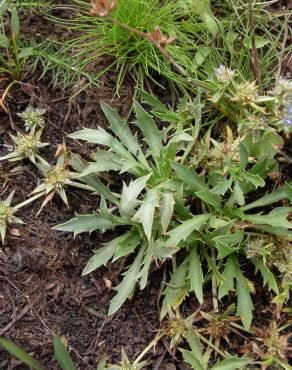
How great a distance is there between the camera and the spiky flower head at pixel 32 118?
257cm

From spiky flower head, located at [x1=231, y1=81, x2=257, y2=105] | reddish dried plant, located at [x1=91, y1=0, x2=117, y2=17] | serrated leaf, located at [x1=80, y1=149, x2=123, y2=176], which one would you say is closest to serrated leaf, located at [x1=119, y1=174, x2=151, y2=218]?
serrated leaf, located at [x1=80, y1=149, x2=123, y2=176]

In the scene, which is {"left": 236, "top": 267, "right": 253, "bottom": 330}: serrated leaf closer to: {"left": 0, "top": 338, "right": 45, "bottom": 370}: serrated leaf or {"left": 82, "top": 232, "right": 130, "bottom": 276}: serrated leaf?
{"left": 82, "top": 232, "right": 130, "bottom": 276}: serrated leaf

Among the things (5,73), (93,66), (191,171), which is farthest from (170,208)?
(5,73)

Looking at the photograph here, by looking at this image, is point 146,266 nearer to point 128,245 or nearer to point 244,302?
point 128,245

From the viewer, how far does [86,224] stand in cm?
238

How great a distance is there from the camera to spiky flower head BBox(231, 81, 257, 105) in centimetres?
238

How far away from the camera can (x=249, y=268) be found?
2.52 metres

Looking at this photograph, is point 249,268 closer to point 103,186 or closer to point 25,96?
point 103,186

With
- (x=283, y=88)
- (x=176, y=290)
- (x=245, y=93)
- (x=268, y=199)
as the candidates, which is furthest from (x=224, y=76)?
(x=176, y=290)

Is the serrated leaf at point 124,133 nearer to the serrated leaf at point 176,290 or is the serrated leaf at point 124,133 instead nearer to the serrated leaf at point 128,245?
the serrated leaf at point 128,245

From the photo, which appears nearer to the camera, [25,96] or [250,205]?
[250,205]

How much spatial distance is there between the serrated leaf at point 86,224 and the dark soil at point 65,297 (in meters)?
0.12

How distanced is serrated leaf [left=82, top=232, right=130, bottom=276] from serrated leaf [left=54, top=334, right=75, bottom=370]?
0.32m

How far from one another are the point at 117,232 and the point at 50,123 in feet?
1.88
